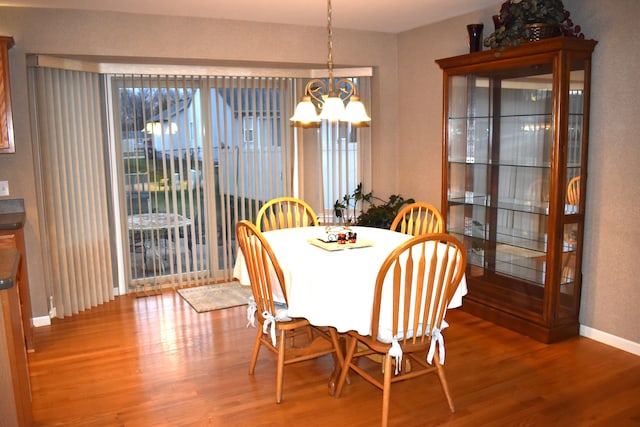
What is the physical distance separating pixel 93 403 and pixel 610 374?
3.10 metres

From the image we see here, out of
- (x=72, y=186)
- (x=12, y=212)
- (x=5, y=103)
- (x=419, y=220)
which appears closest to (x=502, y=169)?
(x=419, y=220)

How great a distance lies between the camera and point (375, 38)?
5375 mm

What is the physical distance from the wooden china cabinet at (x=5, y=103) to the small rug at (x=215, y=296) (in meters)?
1.93

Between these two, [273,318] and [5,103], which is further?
[5,103]

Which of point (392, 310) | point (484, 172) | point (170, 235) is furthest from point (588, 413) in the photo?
point (170, 235)

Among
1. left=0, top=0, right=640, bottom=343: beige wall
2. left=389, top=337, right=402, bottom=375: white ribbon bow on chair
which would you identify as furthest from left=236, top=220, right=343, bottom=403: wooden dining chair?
left=0, top=0, right=640, bottom=343: beige wall

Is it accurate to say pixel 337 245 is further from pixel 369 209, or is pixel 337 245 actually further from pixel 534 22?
pixel 369 209

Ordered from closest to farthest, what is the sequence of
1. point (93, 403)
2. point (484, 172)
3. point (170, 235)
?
point (93, 403) < point (484, 172) < point (170, 235)

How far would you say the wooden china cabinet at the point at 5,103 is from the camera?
3750 millimetres

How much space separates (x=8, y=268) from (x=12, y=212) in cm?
207

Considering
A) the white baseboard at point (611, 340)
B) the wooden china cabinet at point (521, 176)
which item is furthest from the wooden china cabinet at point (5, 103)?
the white baseboard at point (611, 340)

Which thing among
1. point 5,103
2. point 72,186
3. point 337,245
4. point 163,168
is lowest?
point 337,245

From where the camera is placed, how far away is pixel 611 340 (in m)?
3.76

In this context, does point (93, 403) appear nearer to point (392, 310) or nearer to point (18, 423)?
point (18, 423)
